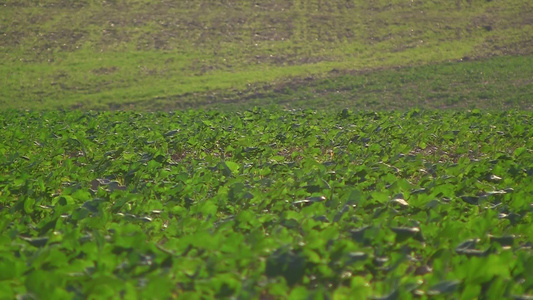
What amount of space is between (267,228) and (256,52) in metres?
38.0

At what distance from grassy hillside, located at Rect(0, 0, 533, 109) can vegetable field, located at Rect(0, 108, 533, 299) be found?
2063 centimetres

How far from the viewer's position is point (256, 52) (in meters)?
42.8

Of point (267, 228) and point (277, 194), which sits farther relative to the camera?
point (277, 194)

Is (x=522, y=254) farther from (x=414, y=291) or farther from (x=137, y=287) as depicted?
(x=137, y=287)

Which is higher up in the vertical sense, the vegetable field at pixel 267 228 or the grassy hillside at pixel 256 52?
the vegetable field at pixel 267 228

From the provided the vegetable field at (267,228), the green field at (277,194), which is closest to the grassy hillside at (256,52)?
the green field at (277,194)

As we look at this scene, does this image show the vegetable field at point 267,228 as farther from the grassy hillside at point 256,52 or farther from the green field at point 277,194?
the grassy hillside at point 256,52

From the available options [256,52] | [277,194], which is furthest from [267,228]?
[256,52]

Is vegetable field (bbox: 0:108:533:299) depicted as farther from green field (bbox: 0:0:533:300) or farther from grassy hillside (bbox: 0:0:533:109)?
grassy hillside (bbox: 0:0:533:109)

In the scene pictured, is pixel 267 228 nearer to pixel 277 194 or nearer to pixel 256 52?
pixel 277 194

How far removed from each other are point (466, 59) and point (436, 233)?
118ft

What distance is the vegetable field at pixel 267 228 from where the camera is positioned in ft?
12.7

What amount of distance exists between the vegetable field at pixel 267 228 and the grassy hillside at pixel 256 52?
67.7 feet

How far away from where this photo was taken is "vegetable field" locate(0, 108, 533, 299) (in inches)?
153
